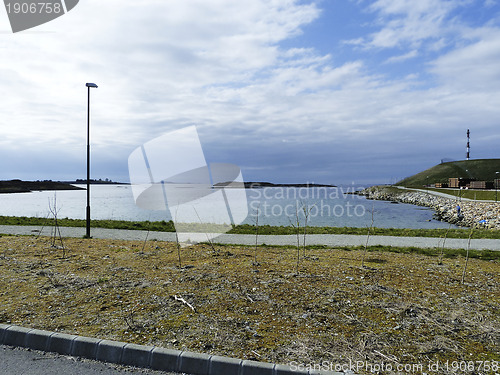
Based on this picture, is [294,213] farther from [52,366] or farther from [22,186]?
[22,186]

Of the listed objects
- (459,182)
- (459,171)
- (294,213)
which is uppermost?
(459,171)

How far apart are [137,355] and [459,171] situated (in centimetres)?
17077

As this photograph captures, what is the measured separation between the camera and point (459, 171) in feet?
473

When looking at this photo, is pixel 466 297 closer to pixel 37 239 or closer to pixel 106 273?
pixel 106 273

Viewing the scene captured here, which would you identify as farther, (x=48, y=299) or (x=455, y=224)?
(x=455, y=224)

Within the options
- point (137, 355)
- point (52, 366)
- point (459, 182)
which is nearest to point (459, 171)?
point (459, 182)

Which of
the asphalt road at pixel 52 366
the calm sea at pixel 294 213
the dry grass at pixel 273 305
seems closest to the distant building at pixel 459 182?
the calm sea at pixel 294 213

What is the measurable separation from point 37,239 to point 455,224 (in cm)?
3347

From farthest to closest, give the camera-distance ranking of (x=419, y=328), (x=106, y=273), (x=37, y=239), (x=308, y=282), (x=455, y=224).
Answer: (x=455, y=224), (x=37, y=239), (x=106, y=273), (x=308, y=282), (x=419, y=328)

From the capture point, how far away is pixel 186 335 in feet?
14.6

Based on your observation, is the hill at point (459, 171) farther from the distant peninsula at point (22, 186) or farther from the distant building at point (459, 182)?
the distant peninsula at point (22, 186)

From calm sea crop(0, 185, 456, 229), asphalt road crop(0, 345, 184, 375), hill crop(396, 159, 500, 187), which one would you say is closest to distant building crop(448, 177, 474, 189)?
hill crop(396, 159, 500, 187)

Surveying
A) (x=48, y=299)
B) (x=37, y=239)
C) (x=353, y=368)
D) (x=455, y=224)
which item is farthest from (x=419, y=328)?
(x=455, y=224)

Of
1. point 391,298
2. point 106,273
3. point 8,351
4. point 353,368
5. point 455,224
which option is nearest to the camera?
point 353,368
